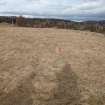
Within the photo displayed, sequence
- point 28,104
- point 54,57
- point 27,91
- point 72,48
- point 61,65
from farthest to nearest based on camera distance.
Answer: point 72,48 < point 54,57 < point 61,65 < point 27,91 < point 28,104

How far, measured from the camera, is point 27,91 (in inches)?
578

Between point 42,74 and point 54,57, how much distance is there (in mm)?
2688

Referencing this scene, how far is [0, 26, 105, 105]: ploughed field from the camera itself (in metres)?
14.2

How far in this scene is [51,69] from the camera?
17141mm

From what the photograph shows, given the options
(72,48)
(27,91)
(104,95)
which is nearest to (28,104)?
(27,91)

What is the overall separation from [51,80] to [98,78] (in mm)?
2704

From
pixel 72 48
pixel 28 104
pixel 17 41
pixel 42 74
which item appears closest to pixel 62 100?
pixel 28 104

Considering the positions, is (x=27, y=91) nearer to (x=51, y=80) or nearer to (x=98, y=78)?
(x=51, y=80)

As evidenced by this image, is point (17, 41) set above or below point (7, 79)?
above

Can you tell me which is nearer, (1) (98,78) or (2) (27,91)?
(2) (27,91)

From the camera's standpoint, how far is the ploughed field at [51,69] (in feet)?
46.5

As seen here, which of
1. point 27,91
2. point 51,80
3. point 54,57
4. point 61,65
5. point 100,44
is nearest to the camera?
point 27,91

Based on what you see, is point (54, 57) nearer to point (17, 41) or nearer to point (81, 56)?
point (81, 56)

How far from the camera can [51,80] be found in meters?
15.8
